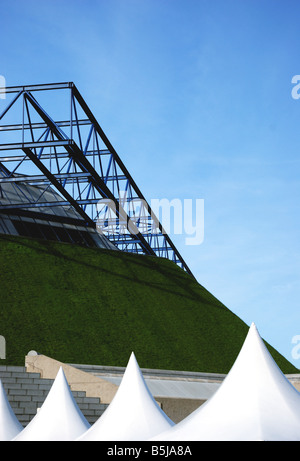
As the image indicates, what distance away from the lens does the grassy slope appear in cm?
3212

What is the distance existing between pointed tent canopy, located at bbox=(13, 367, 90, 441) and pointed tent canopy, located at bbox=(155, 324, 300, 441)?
4016 mm

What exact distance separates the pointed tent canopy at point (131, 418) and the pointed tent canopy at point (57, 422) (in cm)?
98

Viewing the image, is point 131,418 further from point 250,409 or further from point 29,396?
point 29,396

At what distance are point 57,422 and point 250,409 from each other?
5200 mm

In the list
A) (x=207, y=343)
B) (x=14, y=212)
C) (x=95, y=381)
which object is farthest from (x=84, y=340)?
(x=14, y=212)

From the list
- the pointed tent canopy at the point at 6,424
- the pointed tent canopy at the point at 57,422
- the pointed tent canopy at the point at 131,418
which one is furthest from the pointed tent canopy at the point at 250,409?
the pointed tent canopy at the point at 6,424

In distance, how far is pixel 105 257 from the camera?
140 ft

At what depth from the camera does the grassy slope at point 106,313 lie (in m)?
32.1

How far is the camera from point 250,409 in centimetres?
1026

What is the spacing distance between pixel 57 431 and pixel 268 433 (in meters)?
5.56
